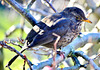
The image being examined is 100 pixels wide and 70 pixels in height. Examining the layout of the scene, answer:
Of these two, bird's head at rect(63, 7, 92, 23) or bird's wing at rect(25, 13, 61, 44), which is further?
bird's head at rect(63, 7, 92, 23)

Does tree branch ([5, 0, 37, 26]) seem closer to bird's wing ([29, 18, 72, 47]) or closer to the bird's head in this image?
bird's wing ([29, 18, 72, 47])

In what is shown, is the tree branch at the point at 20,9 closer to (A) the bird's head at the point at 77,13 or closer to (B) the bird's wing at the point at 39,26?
(B) the bird's wing at the point at 39,26

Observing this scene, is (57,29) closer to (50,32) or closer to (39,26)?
(50,32)

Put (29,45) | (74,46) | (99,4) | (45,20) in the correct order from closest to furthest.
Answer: (29,45) → (45,20) → (74,46) → (99,4)

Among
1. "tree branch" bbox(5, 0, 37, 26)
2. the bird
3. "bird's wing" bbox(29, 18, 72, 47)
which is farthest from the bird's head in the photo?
"tree branch" bbox(5, 0, 37, 26)

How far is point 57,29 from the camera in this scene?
221 cm

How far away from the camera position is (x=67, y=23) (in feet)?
7.63

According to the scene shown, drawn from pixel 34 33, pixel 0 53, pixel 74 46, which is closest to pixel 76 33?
pixel 74 46

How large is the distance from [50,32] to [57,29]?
0.10m

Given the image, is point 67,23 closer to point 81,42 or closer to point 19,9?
point 81,42

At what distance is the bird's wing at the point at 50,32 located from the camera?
6.81 feet

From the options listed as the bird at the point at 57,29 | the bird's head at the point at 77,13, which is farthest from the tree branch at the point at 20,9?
the bird's head at the point at 77,13

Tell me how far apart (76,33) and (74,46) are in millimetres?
191

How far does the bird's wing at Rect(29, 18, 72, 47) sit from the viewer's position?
81.7 inches
